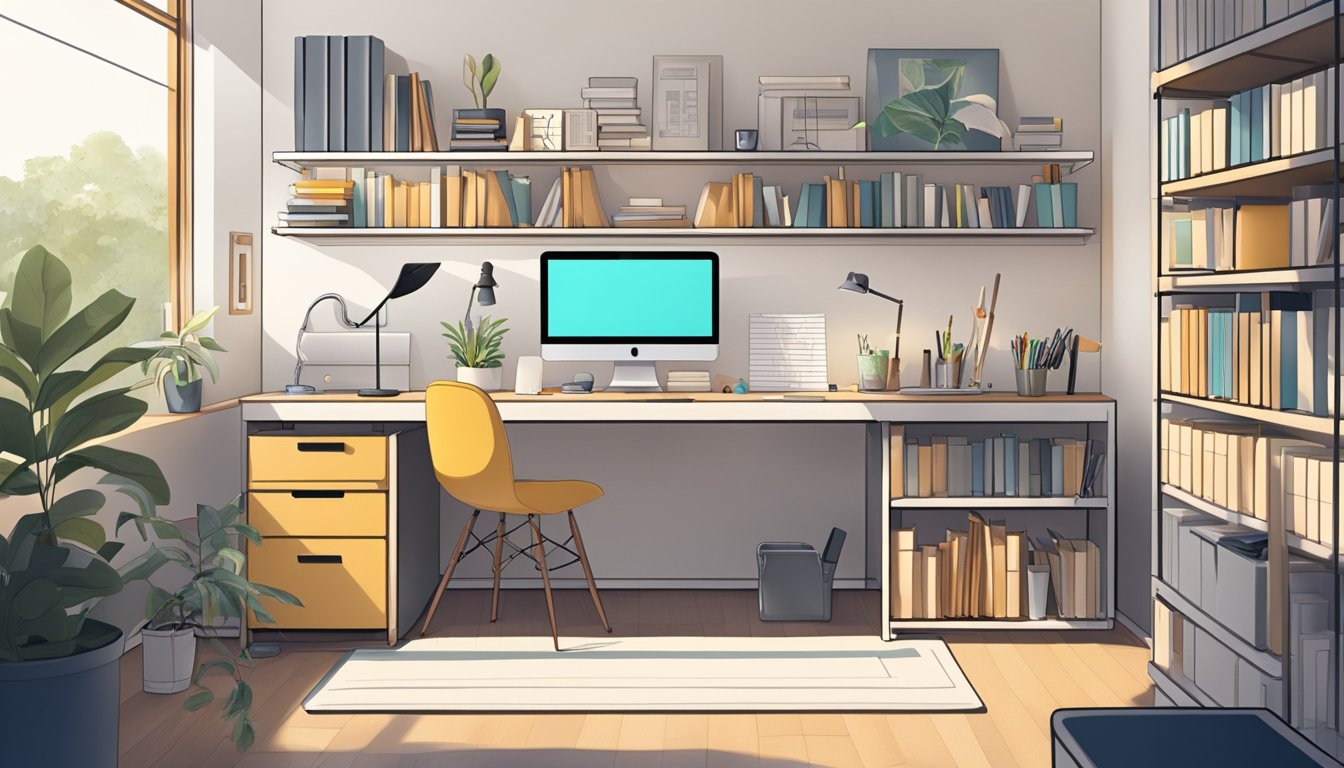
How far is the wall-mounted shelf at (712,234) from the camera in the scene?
4.23 meters

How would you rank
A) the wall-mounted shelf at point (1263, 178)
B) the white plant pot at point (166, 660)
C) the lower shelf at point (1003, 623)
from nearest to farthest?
1. the wall-mounted shelf at point (1263, 178)
2. the white plant pot at point (166, 660)
3. the lower shelf at point (1003, 623)

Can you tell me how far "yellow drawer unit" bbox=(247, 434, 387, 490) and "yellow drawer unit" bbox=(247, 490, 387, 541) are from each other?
4cm

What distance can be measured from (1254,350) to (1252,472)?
0.31 meters

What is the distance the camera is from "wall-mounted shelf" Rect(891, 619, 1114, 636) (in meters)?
3.82

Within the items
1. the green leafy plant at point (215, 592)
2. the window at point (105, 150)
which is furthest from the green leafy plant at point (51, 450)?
the window at point (105, 150)

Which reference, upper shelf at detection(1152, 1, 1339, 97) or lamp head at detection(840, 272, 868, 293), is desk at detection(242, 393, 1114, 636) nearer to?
lamp head at detection(840, 272, 868, 293)

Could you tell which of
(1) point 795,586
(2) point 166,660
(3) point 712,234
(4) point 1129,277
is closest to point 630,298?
(3) point 712,234

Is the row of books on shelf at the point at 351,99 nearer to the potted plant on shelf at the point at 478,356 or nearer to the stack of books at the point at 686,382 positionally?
the potted plant on shelf at the point at 478,356


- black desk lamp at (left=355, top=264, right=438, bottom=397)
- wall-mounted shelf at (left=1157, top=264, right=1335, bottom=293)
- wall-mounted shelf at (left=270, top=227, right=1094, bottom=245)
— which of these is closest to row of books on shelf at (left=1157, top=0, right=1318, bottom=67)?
wall-mounted shelf at (left=1157, top=264, right=1335, bottom=293)

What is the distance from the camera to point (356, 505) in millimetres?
3684

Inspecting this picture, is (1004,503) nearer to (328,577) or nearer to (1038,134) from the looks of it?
(1038,134)

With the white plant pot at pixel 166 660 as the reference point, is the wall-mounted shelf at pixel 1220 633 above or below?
above

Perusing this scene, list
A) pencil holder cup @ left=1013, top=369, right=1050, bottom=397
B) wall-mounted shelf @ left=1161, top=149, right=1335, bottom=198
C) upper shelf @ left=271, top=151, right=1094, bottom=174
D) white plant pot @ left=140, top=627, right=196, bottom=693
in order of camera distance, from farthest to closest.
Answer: upper shelf @ left=271, top=151, right=1094, bottom=174
pencil holder cup @ left=1013, top=369, right=1050, bottom=397
white plant pot @ left=140, top=627, right=196, bottom=693
wall-mounted shelf @ left=1161, top=149, right=1335, bottom=198

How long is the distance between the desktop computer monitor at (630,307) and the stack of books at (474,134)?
493mm
